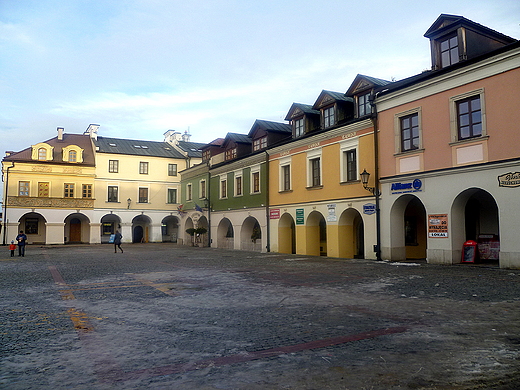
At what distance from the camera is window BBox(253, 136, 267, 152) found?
29.2 metres

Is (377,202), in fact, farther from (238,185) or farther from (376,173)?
(238,185)

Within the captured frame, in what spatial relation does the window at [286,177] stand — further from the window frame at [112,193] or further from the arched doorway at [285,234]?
the window frame at [112,193]

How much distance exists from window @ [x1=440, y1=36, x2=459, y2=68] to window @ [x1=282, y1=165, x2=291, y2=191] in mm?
11428

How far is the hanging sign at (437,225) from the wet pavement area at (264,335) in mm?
4784

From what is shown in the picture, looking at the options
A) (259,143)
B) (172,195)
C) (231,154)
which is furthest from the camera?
(172,195)

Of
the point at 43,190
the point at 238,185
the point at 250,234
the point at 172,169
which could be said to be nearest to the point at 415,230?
the point at 250,234

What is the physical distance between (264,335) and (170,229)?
48.8m

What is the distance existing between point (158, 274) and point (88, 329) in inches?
313

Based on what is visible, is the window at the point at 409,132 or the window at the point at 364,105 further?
the window at the point at 364,105

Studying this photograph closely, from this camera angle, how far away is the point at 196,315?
753 centimetres

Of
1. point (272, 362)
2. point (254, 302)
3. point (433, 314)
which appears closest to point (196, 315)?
point (254, 302)

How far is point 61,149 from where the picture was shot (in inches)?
1823

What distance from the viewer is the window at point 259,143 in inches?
1149

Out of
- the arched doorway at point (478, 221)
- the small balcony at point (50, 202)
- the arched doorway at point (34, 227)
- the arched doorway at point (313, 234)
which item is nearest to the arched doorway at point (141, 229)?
the small balcony at point (50, 202)
